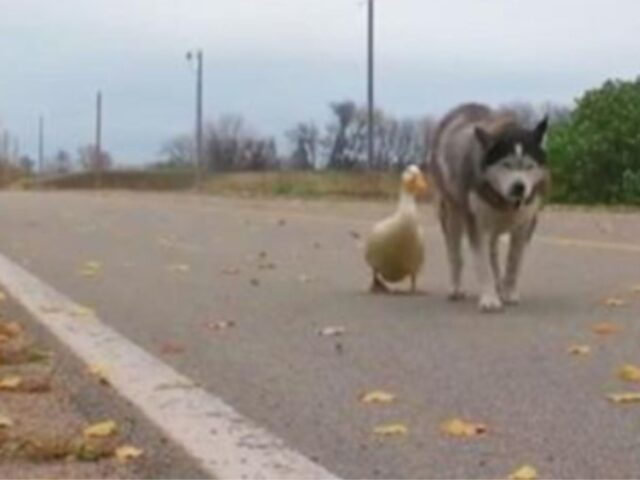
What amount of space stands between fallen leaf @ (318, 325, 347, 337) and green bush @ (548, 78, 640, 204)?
111 ft

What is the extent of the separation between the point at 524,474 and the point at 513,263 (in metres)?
5.64

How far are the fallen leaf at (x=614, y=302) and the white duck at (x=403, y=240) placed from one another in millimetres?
1422

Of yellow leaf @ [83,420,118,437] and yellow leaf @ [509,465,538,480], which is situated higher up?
yellow leaf @ [509,465,538,480]

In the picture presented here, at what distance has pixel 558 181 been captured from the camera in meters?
45.2

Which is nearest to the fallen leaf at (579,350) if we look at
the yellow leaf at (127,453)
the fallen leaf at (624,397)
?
the fallen leaf at (624,397)

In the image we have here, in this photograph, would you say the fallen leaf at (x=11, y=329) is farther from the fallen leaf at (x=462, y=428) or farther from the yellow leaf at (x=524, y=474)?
the yellow leaf at (x=524, y=474)

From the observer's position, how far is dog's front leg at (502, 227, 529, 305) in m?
11.0

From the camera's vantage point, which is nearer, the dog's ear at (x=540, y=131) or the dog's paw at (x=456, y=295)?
the dog's ear at (x=540, y=131)

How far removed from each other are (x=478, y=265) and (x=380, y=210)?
758 inches

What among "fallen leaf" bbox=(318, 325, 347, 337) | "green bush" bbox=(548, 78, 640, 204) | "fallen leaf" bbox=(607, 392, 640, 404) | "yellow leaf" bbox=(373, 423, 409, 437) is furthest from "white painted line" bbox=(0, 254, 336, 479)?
"green bush" bbox=(548, 78, 640, 204)

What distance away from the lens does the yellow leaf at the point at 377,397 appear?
7.04 m

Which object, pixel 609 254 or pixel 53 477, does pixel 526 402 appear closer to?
pixel 53 477

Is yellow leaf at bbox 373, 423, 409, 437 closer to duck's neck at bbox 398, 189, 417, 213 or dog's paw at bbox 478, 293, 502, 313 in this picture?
dog's paw at bbox 478, 293, 502, 313

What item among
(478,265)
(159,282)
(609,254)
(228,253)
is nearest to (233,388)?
(478,265)
